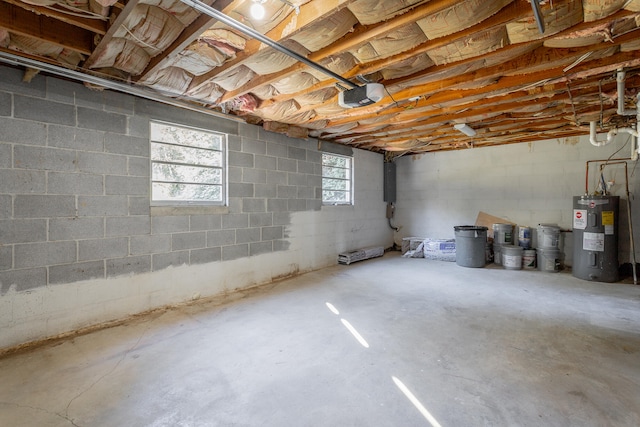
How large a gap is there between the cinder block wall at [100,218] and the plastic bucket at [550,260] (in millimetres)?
4390

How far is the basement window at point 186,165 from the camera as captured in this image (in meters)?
3.15

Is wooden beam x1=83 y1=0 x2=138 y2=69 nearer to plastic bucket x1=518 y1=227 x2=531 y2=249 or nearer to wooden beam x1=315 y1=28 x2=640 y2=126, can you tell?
wooden beam x1=315 y1=28 x2=640 y2=126

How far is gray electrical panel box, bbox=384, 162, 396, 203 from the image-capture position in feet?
21.5

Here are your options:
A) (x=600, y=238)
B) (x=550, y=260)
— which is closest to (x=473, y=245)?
(x=550, y=260)

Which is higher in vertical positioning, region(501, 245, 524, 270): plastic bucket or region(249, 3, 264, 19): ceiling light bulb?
region(249, 3, 264, 19): ceiling light bulb

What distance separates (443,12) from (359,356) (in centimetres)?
234

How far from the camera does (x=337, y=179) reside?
5.54 meters

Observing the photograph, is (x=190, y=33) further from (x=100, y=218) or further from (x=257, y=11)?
(x=100, y=218)

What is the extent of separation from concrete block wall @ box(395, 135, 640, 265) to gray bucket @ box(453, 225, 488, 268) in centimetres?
95

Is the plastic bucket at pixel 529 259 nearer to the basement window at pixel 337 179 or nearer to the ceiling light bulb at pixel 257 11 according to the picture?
the basement window at pixel 337 179

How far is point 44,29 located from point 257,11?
152 centimetres

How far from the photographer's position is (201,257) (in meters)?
3.46

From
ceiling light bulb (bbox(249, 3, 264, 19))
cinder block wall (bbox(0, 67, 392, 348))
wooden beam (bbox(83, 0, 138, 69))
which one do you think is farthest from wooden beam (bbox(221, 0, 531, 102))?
cinder block wall (bbox(0, 67, 392, 348))

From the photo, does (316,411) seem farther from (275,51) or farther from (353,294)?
(275,51)
